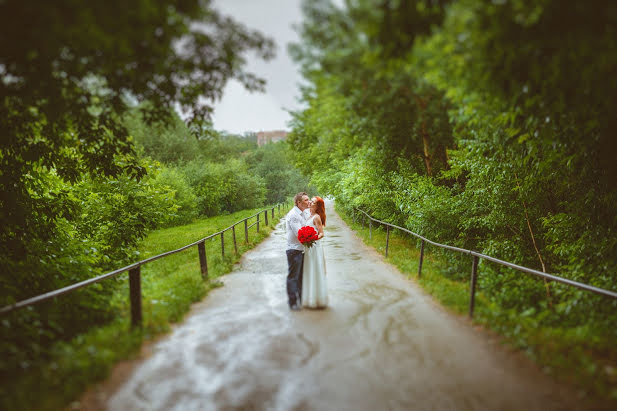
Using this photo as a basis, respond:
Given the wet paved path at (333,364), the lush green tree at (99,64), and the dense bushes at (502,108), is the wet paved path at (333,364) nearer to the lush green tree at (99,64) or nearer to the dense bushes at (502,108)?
the dense bushes at (502,108)

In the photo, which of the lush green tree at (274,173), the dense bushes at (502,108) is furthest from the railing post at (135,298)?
the lush green tree at (274,173)

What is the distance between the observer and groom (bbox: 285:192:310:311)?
531 centimetres

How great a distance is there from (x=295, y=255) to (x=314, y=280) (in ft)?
2.09

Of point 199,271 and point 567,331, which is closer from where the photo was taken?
point 567,331

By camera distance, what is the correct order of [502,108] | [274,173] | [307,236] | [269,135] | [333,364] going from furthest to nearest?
[269,135]
[274,173]
[307,236]
[502,108]
[333,364]

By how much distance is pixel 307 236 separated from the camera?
5.61 m

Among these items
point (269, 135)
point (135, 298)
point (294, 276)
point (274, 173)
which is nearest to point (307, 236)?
point (294, 276)

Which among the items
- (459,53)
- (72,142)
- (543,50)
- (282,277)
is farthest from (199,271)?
(543,50)

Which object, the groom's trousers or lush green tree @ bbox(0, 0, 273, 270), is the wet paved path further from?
lush green tree @ bbox(0, 0, 273, 270)

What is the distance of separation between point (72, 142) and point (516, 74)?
6151 millimetres

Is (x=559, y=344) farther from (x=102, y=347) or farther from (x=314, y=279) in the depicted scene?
(x=102, y=347)

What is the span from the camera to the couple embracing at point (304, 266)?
5259 millimetres

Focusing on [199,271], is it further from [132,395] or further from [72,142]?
[132,395]

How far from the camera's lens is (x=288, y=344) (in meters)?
3.95
